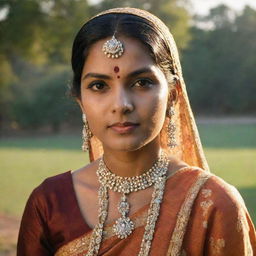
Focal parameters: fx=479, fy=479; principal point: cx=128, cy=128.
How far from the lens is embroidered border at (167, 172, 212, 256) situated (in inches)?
81.7

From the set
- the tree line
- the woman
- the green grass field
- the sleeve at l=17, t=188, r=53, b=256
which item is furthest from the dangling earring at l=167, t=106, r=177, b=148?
the green grass field

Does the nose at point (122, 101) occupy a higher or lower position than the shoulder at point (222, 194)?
higher

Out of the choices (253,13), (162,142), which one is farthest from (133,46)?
(253,13)

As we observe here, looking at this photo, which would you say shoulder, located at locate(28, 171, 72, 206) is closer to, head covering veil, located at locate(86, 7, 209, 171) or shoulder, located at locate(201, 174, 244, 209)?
head covering veil, located at locate(86, 7, 209, 171)

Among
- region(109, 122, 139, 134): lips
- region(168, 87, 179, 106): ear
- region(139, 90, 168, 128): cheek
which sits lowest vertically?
region(109, 122, 139, 134): lips

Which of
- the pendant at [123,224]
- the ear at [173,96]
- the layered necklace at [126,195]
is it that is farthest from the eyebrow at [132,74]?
the pendant at [123,224]

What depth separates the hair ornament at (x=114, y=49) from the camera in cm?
202

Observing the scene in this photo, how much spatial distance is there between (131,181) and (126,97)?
466mm

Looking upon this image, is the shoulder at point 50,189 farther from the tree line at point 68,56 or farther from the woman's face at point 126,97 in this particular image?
the tree line at point 68,56

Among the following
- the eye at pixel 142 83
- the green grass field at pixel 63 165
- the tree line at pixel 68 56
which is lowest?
the green grass field at pixel 63 165

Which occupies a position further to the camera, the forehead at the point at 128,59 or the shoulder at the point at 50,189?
the shoulder at the point at 50,189

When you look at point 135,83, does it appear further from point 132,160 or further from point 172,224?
point 172,224

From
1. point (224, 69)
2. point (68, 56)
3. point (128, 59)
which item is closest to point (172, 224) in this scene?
point (128, 59)

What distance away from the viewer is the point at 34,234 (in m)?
2.25
